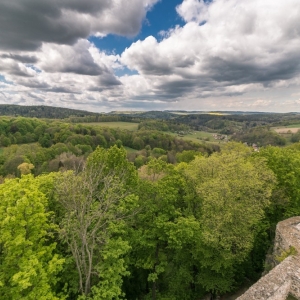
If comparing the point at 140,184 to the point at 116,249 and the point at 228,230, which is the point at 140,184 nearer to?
the point at 116,249

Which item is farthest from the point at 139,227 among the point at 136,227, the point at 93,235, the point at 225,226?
the point at 225,226

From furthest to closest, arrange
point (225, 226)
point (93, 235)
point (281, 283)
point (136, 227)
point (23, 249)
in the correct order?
point (136, 227), point (225, 226), point (93, 235), point (23, 249), point (281, 283)

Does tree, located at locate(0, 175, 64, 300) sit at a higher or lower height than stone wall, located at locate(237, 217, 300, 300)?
higher

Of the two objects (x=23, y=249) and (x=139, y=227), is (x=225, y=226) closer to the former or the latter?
(x=139, y=227)

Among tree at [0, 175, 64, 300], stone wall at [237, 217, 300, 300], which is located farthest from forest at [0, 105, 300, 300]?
stone wall at [237, 217, 300, 300]

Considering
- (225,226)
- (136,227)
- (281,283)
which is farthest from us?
(136,227)

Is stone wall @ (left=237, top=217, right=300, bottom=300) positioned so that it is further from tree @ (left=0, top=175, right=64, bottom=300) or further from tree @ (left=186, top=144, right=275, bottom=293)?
tree @ (left=0, top=175, right=64, bottom=300)

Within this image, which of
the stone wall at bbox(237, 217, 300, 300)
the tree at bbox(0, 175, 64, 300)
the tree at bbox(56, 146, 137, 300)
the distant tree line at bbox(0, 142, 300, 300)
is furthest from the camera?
the tree at bbox(56, 146, 137, 300)

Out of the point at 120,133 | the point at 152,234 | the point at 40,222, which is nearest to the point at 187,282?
the point at 152,234
